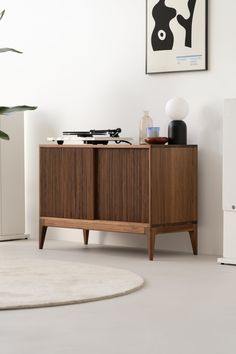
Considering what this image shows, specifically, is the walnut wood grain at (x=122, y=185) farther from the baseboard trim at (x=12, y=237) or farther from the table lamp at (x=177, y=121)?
the baseboard trim at (x=12, y=237)

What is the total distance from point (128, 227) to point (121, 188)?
273 mm

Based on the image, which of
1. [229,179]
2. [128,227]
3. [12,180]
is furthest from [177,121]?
[12,180]

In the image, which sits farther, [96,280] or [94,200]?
[94,200]

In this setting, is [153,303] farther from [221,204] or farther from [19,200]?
[19,200]

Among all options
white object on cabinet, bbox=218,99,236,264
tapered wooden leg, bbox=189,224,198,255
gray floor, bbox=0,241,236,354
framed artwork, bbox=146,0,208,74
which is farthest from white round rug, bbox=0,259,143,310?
framed artwork, bbox=146,0,208,74

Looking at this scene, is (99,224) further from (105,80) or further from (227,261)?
(105,80)

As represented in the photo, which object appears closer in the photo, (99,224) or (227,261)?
(227,261)

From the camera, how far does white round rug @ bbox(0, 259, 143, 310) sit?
3963 millimetres

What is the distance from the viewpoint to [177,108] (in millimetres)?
5738

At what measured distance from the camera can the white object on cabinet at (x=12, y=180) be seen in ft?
21.9

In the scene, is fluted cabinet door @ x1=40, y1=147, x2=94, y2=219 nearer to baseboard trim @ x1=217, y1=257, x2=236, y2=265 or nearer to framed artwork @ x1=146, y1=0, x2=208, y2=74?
framed artwork @ x1=146, y1=0, x2=208, y2=74

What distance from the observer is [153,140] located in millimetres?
5625

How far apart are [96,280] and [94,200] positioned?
136 centimetres

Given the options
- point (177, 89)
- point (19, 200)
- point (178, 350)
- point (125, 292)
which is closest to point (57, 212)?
point (19, 200)
